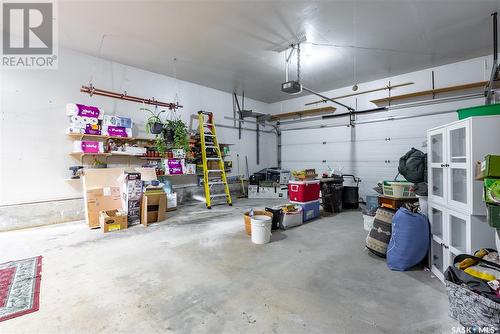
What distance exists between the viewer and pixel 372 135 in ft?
20.4

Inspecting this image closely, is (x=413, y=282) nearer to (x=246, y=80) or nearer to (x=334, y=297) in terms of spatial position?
(x=334, y=297)

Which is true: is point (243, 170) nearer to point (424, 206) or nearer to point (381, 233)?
point (381, 233)

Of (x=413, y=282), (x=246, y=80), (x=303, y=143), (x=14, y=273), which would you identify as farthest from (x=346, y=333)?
(x=303, y=143)

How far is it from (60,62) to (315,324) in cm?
575

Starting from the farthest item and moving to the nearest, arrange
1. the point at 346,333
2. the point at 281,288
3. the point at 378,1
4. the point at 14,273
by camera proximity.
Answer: the point at 378,1, the point at 14,273, the point at 281,288, the point at 346,333

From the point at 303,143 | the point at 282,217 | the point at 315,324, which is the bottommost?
the point at 315,324

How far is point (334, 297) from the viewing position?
1.96 metres

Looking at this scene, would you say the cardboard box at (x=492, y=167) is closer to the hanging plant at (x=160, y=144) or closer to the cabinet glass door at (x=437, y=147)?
the cabinet glass door at (x=437, y=147)

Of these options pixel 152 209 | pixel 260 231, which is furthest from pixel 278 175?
pixel 260 231

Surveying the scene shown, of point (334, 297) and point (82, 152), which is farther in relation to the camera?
point (82, 152)

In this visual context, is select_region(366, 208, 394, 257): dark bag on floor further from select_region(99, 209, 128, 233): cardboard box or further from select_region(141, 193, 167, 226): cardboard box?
select_region(99, 209, 128, 233): cardboard box

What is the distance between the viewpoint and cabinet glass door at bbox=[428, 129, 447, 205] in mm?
2236

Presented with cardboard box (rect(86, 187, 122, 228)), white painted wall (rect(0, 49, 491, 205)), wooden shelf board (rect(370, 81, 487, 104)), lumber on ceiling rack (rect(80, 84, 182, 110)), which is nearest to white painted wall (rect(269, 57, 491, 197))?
white painted wall (rect(0, 49, 491, 205))

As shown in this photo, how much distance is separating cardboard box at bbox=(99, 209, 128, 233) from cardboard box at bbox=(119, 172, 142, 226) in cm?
13
